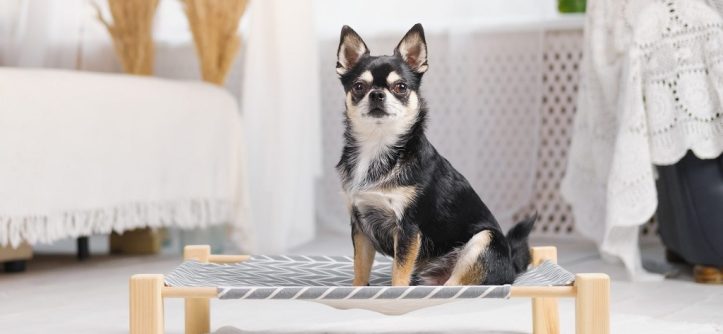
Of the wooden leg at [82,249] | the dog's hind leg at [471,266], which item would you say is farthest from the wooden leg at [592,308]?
the wooden leg at [82,249]

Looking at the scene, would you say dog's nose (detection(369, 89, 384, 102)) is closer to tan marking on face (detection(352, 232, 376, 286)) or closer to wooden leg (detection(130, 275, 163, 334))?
tan marking on face (detection(352, 232, 376, 286))

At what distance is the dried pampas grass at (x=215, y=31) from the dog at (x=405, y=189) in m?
1.70

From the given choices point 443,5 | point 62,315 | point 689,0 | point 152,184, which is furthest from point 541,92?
point 62,315

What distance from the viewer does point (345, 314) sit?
1.87 metres

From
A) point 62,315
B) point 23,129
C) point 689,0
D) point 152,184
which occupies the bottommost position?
point 62,315

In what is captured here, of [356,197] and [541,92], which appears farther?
[541,92]

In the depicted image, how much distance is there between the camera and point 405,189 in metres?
1.41

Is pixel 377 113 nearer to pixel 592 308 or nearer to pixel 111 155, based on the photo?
pixel 592 308

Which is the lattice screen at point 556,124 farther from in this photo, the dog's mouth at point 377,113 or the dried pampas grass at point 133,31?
the dog's mouth at point 377,113

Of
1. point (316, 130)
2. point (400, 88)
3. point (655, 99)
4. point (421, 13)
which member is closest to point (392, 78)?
point (400, 88)

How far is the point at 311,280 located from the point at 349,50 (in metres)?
0.38

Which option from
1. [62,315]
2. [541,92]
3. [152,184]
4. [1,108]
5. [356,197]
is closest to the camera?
[356,197]

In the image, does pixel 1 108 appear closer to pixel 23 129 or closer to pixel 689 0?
pixel 23 129

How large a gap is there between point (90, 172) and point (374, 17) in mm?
1573
